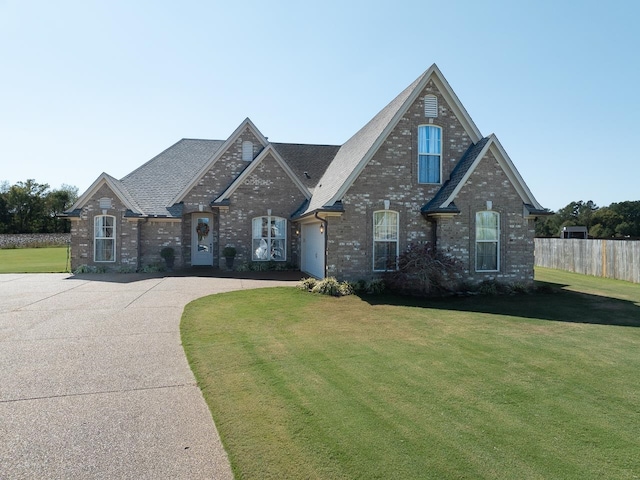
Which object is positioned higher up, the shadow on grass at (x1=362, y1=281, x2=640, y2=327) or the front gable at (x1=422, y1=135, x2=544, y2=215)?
the front gable at (x1=422, y1=135, x2=544, y2=215)

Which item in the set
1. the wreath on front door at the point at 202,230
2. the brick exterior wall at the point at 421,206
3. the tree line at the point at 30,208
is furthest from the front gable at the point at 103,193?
the tree line at the point at 30,208

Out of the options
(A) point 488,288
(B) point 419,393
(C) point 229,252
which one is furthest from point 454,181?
(B) point 419,393

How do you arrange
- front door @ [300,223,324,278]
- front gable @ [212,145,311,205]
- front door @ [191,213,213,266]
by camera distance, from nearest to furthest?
front door @ [300,223,324,278] < front gable @ [212,145,311,205] < front door @ [191,213,213,266]

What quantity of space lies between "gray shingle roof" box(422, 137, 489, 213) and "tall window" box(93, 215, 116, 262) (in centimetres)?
1481

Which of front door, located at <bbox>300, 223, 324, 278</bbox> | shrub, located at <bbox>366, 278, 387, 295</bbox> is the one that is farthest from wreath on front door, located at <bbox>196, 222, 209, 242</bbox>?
shrub, located at <bbox>366, 278, 387, 295</bbox>

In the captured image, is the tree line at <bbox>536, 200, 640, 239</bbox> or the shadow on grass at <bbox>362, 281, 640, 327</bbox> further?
the tree line at <bbox>536, 200, 640, 239</bbox>

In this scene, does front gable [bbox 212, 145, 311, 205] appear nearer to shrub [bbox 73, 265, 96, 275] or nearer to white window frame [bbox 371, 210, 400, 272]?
white window frame [bbox 371, 210, 400, 272]

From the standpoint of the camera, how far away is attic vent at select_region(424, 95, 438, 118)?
1552 cm

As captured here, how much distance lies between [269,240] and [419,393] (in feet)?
52.3

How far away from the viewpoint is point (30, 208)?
64.8 metres

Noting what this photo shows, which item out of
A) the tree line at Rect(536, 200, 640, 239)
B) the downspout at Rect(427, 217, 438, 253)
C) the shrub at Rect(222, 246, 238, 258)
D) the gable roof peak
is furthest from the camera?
the tree line at Rect(536, 200, 640, 239)

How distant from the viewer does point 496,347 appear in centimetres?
761

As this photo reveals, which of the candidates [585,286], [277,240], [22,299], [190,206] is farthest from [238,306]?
[585,286]

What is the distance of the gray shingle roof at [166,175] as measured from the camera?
2089 cm
